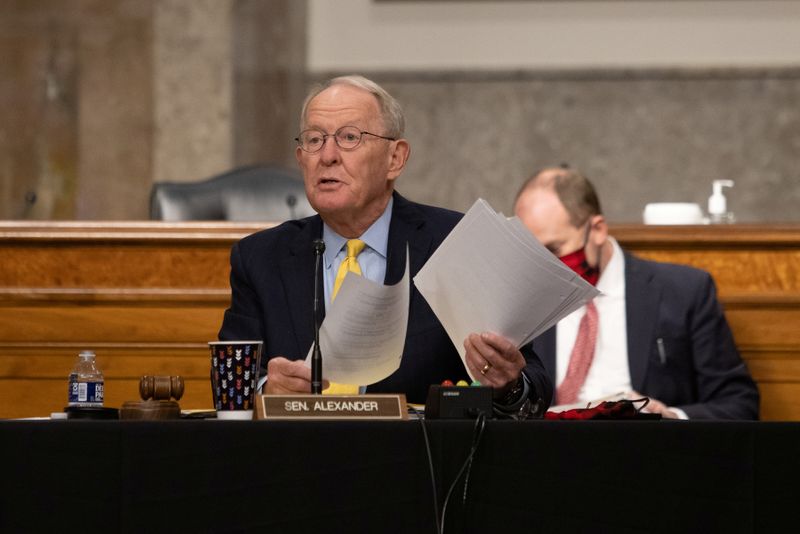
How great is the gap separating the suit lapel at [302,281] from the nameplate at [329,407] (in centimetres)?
74

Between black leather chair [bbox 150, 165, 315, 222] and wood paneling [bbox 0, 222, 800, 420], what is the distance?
56 centimetres

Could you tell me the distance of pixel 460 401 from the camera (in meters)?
1.77

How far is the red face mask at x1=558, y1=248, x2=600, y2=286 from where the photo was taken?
3605 millimetres

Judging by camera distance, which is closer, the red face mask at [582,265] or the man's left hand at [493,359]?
the man's left hand at [493,359]

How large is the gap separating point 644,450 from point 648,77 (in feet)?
17.7

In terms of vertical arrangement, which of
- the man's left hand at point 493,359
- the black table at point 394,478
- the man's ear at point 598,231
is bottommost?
the black table at point 394,478

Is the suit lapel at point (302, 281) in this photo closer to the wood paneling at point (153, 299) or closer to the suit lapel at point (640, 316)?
the wood paneling at point (153, 299)

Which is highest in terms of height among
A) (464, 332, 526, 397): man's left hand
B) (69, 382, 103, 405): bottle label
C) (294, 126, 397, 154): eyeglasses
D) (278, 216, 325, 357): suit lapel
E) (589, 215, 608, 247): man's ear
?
(294, 126, 397, 154): eyeglasses

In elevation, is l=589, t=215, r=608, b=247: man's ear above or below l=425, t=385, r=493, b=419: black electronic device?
above

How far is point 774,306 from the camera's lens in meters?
3.48

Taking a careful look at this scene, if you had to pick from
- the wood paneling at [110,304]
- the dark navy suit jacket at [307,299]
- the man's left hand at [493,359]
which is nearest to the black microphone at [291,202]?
the wood paneling at [110,304]

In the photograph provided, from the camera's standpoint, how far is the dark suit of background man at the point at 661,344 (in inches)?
130

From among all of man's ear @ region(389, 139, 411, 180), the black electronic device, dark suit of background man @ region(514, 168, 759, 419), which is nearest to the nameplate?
the black electronic device

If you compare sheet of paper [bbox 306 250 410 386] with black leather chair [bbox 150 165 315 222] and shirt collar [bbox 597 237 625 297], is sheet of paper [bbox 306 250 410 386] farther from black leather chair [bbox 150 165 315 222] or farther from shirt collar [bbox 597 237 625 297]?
black leather chair [bbox 150 165 315 222]
